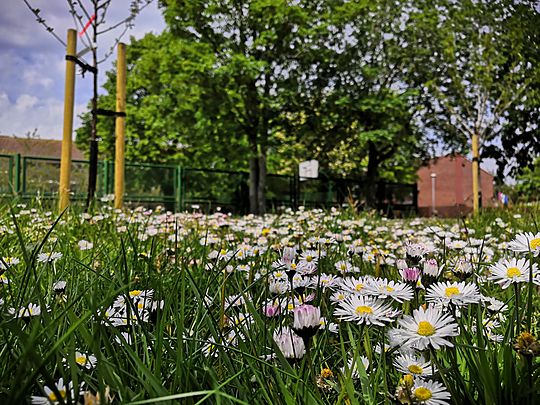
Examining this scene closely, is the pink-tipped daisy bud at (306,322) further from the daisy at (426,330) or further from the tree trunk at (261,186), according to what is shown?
the tree trunk at (261,186)

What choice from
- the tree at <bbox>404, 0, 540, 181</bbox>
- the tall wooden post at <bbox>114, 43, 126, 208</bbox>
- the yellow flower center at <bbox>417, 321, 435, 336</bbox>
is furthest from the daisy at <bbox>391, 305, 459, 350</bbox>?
the tree at <bbox>404, 0, 540, 181</bbox>

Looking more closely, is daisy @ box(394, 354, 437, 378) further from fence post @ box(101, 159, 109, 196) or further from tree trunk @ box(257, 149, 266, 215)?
tree trunk @ box(257, 149, 266, 215)

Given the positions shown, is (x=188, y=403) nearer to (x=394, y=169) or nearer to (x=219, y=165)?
(x=219, y=165)

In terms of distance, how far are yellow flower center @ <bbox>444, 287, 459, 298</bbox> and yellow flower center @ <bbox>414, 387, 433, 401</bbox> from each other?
234 mm

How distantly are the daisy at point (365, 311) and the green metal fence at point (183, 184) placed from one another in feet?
34.1

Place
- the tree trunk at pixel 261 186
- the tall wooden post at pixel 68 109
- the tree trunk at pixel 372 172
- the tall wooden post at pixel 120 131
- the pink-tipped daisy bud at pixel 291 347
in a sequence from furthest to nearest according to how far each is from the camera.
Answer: the tree trunk at pixel 372 172 < the tree trunk at pixel 261 186 < the tall wooden post at pixel 120 131 < the tall wooden post at pixel 68 109 < the pink-tipped daisy bud at pixel 291 347

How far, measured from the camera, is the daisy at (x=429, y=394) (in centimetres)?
73

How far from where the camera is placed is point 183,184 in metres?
17.2

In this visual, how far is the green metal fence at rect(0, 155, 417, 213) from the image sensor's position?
13.4 metres

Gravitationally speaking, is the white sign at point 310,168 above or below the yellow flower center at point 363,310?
above

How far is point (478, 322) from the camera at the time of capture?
3.02 ft

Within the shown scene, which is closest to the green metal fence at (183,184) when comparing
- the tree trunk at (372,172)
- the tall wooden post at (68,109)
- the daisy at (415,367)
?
the tree trunk at (372,172)

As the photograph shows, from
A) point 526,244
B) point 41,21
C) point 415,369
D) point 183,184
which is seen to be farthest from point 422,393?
point 183,184

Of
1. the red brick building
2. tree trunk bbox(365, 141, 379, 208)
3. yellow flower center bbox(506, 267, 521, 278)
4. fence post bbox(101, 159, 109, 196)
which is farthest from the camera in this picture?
the red brick building
